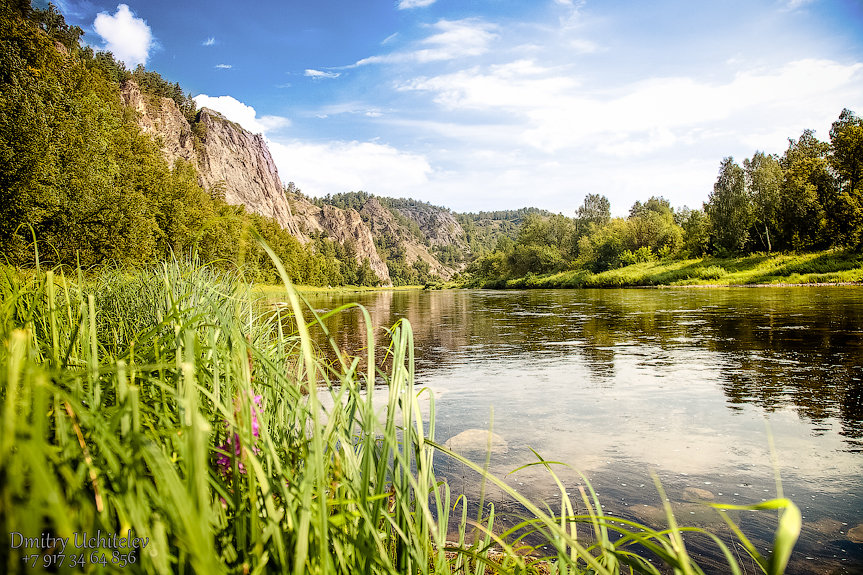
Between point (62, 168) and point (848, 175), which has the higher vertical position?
point (848, 175)

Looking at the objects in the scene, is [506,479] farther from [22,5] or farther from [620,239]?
[620,239]

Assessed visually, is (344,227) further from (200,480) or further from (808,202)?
(200,480)

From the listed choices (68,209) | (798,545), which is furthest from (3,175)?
(798,545)

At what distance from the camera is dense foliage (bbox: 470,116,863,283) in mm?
36938

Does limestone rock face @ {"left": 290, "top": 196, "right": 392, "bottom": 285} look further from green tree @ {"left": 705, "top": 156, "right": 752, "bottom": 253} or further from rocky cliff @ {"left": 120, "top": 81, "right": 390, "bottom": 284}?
green tree @ {"left": 705, "top": 156, "right": 752, "bottom": 253}

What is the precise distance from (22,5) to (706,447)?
3937 centimetres

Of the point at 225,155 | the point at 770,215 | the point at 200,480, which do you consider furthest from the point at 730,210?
the point at 225,155

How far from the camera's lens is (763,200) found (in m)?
43.5

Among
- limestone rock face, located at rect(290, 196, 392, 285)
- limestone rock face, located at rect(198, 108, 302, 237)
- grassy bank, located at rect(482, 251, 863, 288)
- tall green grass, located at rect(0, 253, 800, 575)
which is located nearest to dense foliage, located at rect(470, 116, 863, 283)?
grassy bank, located at rect(482, 251, 863, 288)

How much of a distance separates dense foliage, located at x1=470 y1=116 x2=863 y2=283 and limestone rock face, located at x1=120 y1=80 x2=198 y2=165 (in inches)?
2878

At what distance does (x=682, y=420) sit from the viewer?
5883mm

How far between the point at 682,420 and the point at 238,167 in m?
134

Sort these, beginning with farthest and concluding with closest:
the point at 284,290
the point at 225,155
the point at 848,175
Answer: the point at 225,155
the point at 848,175
the point at 284,290

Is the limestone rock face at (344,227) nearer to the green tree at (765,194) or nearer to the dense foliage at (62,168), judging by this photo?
the green tree at (765,194)
